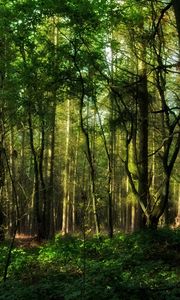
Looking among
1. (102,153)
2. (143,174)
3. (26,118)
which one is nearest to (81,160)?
(102,153)

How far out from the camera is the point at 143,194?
1278cm

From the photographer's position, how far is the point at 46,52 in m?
13.9

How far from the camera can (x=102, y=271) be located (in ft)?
25.5

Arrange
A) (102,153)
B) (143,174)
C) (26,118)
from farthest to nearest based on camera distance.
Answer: (102,153)
(26,118)
(143,174)

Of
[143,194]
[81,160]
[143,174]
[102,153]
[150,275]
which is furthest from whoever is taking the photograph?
[81,160]

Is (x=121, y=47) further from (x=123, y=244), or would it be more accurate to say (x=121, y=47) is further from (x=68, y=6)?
(x=123, y=244)

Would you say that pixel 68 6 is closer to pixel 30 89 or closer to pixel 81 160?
pixel 30 89

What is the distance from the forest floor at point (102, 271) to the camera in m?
5.76

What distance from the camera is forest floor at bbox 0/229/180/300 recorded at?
576 centimetres

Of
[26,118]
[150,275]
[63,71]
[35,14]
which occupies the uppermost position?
[35,14]

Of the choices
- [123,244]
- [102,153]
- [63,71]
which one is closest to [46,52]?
[63,71]

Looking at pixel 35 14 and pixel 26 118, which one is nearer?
pixel 35 14

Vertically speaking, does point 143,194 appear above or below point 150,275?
above

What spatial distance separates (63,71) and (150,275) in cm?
845
